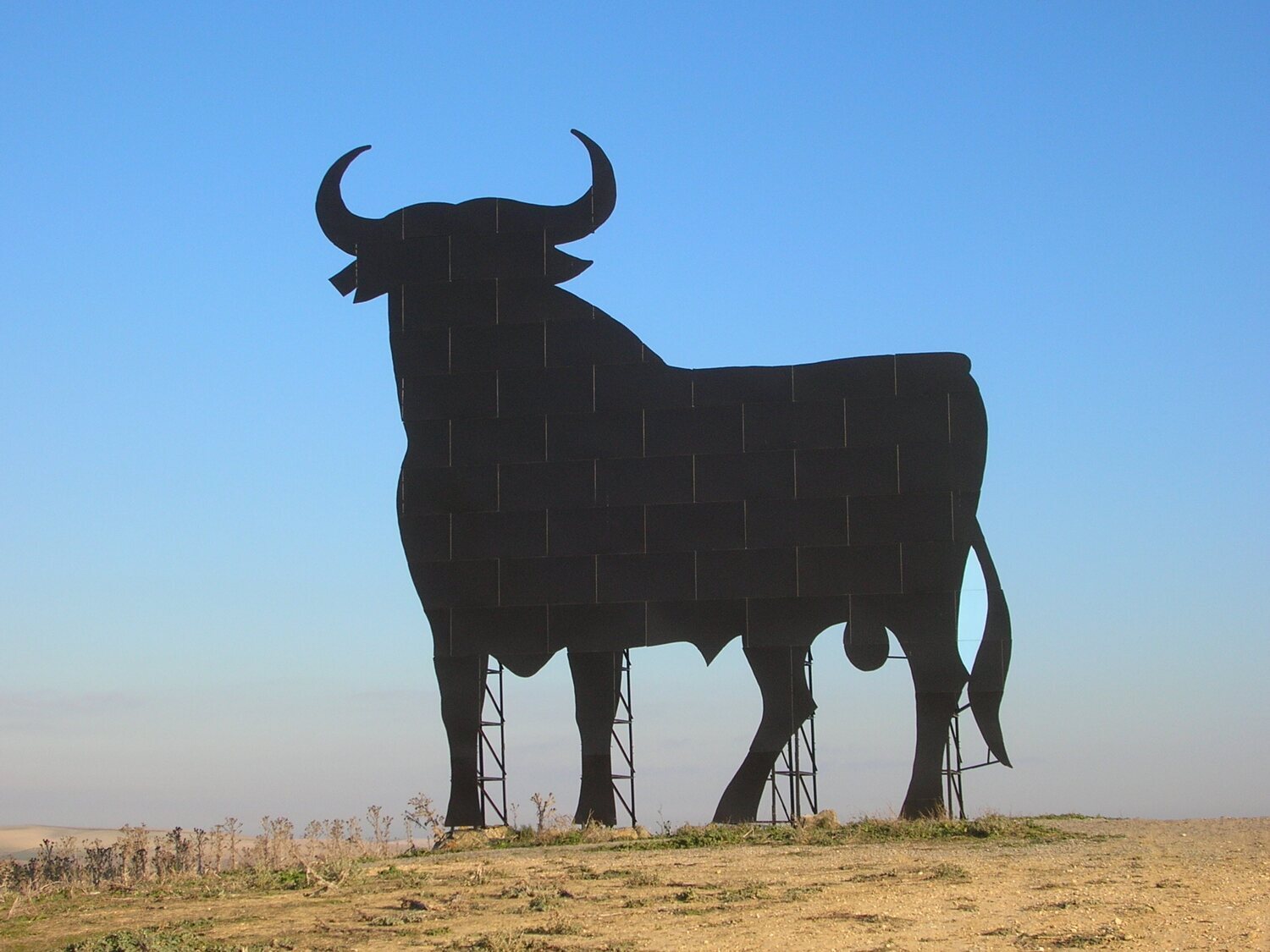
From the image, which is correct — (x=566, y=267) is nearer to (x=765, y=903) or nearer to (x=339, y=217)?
(x=339, y=217)

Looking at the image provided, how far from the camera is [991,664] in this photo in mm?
13078

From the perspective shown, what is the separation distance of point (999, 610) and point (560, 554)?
3.81m

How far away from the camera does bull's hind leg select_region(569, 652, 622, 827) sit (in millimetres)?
13539

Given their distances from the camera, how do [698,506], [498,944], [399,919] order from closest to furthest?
[498,944], [399,919], [698,506]

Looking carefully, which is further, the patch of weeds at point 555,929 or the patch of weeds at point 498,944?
the patch of weeds at point 555,929

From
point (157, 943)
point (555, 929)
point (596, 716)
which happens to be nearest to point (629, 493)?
point (596, 716)

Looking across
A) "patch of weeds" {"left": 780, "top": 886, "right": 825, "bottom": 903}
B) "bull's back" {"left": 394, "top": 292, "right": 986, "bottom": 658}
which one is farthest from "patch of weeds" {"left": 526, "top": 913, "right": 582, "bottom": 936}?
"bull's back" {"left": 394, "top": 292, "right": 986, "bottom": 658}

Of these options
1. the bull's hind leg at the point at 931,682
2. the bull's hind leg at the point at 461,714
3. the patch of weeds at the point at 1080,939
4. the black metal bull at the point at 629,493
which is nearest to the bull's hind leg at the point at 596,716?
the black metal bull at the point at 629,493

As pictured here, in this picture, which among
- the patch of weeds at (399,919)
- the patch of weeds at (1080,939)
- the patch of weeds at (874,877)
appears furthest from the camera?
the patch of weeds at (874,877)

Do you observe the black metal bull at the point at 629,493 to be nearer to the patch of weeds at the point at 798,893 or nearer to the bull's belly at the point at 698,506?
the bull's belly at the point at 698,506

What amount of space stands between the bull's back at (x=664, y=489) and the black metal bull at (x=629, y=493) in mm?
17

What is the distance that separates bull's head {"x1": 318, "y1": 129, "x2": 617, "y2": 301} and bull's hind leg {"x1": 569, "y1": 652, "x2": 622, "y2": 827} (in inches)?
138

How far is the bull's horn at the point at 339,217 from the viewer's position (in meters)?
14.6

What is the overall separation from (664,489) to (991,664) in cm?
316
